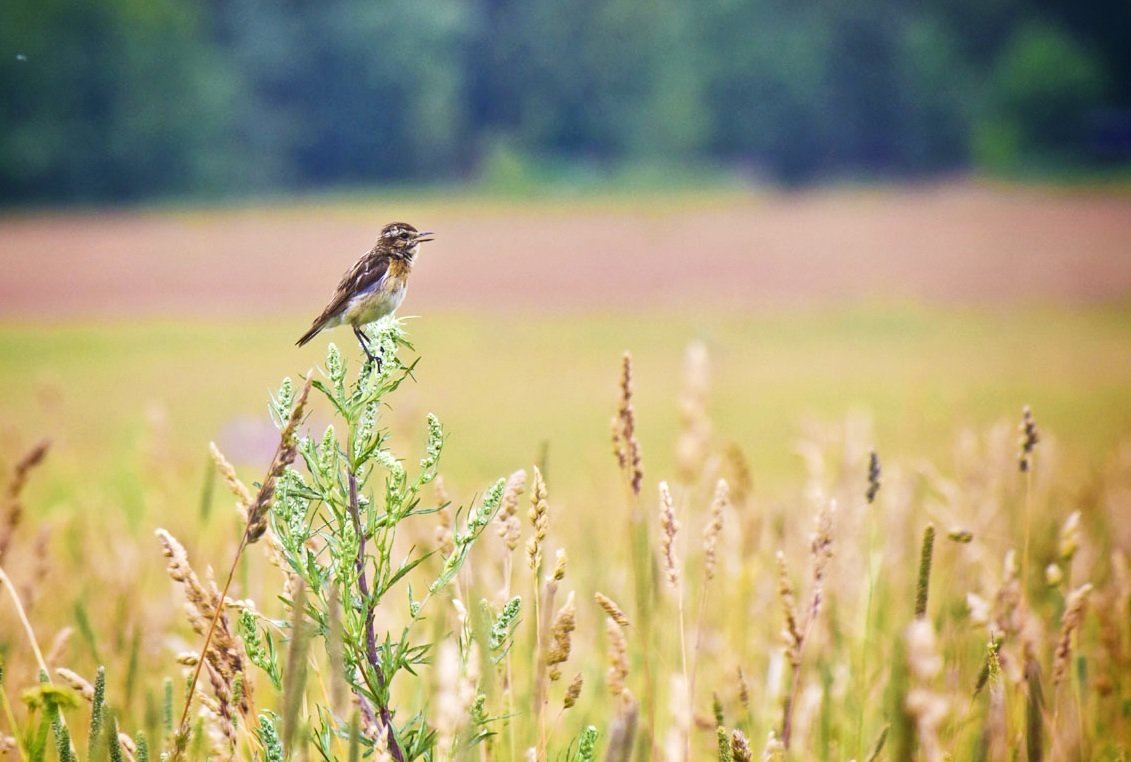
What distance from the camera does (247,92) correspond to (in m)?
29.1

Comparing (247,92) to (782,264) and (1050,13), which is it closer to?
(782,264)

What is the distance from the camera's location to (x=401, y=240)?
175cm

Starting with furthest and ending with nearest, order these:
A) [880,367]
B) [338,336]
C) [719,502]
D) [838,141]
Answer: [838,141], [880,367], [338,336], [719,502]

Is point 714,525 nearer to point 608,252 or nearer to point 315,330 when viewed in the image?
point 315,330

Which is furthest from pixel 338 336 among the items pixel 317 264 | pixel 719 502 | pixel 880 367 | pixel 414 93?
pixel 414 93

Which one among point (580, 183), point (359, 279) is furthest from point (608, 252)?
point (359, 279)

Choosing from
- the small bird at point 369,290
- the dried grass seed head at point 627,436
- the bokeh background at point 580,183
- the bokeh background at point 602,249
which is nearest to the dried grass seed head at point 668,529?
the dried grass seed head at point 627,436

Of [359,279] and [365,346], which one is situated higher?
[359,279]

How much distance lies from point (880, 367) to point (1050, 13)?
17.8 metres

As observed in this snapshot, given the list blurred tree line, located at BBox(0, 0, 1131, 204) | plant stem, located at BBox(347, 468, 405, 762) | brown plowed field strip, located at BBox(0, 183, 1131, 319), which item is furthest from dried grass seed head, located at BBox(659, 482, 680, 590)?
blurred tree line, located at BBox(0, 0, 1131, 204)

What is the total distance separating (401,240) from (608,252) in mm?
26270

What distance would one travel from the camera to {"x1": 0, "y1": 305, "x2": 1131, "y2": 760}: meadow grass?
1.56 m

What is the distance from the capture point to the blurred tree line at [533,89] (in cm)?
2762

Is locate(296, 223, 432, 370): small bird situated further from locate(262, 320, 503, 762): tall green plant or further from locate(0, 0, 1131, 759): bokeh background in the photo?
locate(0, 0, 1131, 759): bokeh background
